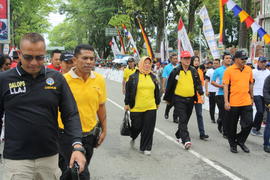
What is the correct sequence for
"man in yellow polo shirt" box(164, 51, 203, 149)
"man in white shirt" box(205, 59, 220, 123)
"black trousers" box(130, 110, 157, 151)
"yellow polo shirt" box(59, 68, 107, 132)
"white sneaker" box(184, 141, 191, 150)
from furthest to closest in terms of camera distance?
"man in white shirt" box(205, 59, 220, 123)
"man in yellow polo shirt" box(164, 51, 203, 149)
"white sneaker" box(184, 141, 191, 150)
"black trousers" box(130, 110, 157, 151)
"yellow polo shirt" box(59, 68, 107, 132)

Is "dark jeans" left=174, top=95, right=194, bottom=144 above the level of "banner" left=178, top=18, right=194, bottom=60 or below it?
below

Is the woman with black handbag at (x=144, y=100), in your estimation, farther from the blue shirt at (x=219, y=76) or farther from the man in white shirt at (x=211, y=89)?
the man in white shirt at (x=211, y=89)

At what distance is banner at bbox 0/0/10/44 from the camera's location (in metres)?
15.7

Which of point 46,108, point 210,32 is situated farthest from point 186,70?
point 210,32

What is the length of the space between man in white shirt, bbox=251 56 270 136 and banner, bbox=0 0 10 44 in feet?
36.8

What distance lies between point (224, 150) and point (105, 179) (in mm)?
2787

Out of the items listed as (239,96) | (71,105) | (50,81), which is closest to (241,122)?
(239,96)

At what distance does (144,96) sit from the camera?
658 centimetres

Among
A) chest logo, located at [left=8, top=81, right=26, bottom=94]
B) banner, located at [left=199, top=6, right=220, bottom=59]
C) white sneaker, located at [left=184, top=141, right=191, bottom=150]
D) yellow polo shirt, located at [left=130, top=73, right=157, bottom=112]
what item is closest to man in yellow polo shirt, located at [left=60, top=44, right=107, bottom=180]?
chest logo, located at [left=8, top=81, right=26, bottom=94]

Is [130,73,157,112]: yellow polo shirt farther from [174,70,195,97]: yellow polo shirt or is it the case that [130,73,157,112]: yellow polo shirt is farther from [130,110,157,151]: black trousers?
[174,70,195,97]: yellow polo shirt

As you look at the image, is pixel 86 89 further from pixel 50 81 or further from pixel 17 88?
pixel 17 88

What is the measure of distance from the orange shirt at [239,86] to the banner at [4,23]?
38.6 ft

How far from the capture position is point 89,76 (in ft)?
12.9

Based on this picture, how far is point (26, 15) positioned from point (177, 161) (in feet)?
106
